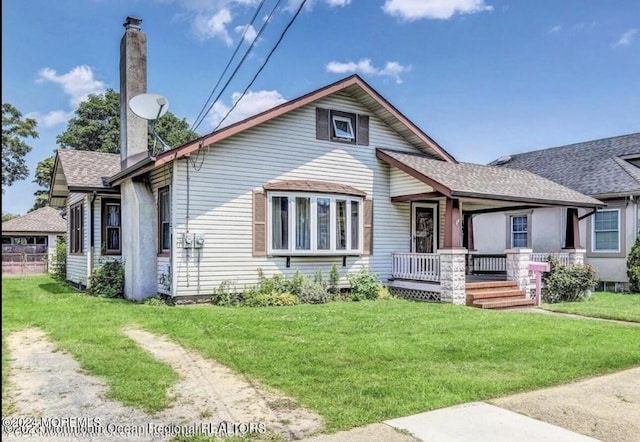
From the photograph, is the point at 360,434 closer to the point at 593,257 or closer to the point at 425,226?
the point at 425,226

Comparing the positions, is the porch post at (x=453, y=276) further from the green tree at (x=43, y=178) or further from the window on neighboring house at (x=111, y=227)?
the green tree at (x=43, y=178)

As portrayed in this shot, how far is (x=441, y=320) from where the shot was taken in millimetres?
9875

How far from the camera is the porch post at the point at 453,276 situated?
41.9ft

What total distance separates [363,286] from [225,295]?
3.71 meters

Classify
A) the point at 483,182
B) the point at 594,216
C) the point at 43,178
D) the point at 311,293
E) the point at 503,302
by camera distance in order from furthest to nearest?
1. the point at 43,178
2. the point at 594,216
3. the point at 483,182
4. the point at 503,302
5. the point at 311,293

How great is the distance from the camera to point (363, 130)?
48.3 feet

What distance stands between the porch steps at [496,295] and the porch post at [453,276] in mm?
317

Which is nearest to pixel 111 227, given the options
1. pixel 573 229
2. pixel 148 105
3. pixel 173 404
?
pixel 148 105

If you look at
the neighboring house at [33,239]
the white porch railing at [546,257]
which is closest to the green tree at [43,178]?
the neighboring house at [33,239]

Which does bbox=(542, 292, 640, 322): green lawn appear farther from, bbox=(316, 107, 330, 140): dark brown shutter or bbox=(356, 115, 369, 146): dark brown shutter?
bbox=(316, 107, 330, 140): dark brown shutter

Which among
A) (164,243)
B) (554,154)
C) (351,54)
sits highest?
(351,54)

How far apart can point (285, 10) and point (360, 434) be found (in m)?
7.25

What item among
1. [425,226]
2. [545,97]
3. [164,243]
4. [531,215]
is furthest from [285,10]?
[545,97]

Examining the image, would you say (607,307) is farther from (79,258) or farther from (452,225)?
(79,258)
